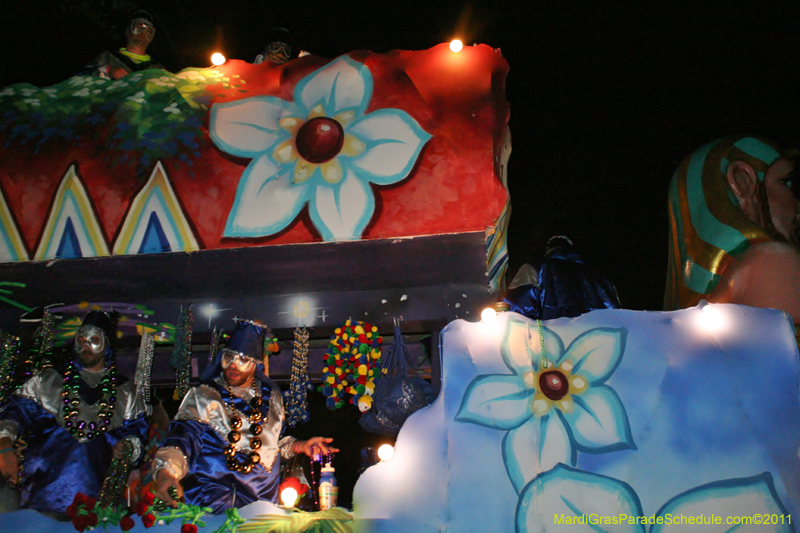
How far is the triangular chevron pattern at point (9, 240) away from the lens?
3752mm

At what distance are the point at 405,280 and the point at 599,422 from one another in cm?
159

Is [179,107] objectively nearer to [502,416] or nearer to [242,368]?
[242,368]

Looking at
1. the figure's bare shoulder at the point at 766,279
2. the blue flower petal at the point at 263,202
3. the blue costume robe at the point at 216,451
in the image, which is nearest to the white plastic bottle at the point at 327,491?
the blue costume robe at the point at 216,451

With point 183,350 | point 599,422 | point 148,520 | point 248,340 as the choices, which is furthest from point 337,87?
point 148,520

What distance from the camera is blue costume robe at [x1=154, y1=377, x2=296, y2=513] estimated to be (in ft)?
10.4

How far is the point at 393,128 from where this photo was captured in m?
3.62

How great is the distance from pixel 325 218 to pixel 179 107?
133 cm

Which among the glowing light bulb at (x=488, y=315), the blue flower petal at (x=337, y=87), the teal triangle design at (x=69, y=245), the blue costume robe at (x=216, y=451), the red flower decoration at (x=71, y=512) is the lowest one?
the red flower decoration at (x=71, y=512)

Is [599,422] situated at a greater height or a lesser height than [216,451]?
greater

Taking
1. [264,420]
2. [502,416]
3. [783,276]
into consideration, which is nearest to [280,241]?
[264,420]

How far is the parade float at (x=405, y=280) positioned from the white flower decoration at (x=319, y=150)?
0.04 ft

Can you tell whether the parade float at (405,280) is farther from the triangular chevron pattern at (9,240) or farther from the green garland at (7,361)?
the green garland at (7,361)

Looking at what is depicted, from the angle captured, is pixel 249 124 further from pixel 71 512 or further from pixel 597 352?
pixel 597 352

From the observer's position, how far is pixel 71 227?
12.3 feet
